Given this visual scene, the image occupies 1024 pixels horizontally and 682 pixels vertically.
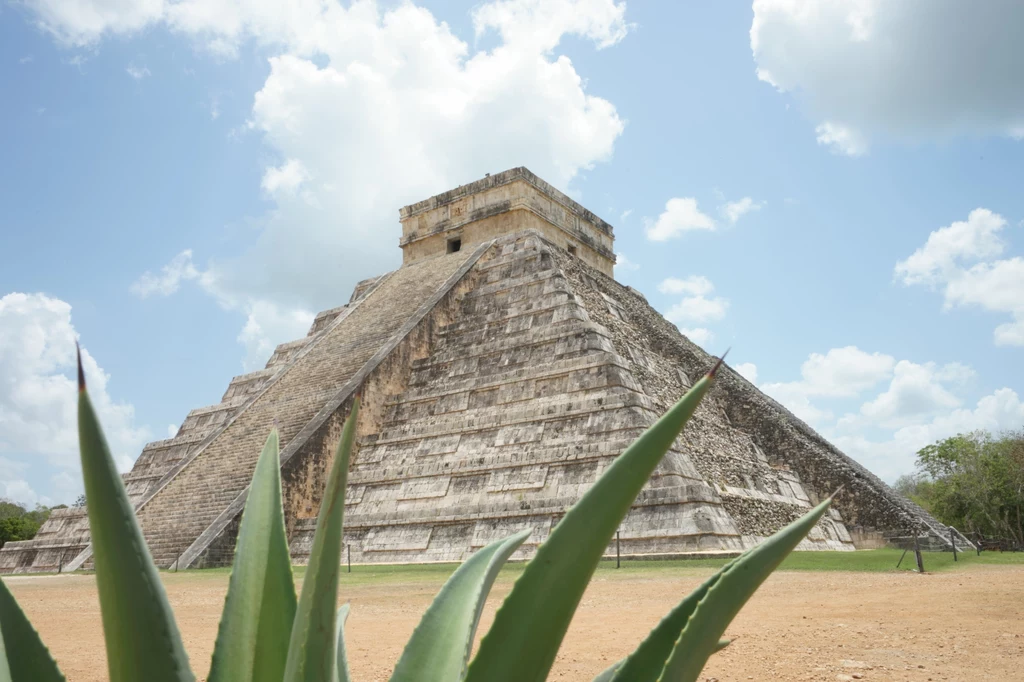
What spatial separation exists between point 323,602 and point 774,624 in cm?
481

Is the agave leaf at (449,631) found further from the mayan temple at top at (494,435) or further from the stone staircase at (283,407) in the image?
the stone staircase at (283,407)

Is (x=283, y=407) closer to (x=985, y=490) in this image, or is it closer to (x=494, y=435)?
A: (x=494, y=435)

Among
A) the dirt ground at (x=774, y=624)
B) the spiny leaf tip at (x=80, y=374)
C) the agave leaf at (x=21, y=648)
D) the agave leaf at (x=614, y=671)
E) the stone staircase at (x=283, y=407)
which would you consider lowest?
the dirt ground at (x=774, y=624)

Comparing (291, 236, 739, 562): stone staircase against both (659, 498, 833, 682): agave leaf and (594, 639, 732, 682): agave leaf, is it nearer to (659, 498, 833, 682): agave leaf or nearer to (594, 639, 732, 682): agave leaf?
(594, 639, 732, 682): agave leaf

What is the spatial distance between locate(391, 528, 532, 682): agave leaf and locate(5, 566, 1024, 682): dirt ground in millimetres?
2536

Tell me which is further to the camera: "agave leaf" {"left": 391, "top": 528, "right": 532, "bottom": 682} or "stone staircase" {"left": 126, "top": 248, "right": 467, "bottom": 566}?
"stone staircase" {"left": 126, "top": 248, "right": 467, "bottom": 566}

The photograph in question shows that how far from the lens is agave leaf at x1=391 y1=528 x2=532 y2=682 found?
1.38m

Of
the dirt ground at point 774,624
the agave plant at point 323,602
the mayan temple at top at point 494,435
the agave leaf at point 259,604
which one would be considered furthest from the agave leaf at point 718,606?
→ the mayan temple at top at point 494,435

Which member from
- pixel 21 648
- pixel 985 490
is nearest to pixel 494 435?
pixel 21 648

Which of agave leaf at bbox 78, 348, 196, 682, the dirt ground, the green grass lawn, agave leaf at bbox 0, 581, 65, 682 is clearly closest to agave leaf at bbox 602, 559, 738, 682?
agave leaf at bbox 78, 348, 196, 682

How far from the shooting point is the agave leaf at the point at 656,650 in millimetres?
1281

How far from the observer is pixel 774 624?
206 inches

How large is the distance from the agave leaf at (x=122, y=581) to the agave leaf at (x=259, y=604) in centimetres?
16

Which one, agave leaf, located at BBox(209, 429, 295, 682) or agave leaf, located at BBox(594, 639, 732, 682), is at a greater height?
agave leaf, located at BBox(209, 429, 295, 682)
